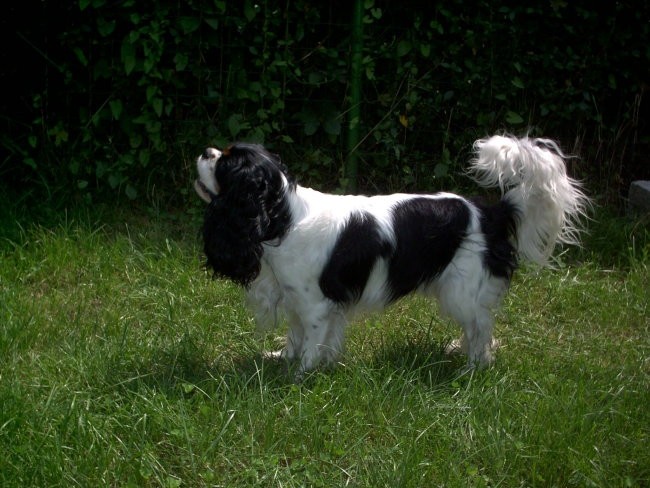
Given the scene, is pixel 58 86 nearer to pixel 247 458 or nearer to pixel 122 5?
pixel 122 5

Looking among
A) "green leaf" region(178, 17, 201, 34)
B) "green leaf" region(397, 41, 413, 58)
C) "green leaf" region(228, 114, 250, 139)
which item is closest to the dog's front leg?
"green leaf" region(228, 114, 250, 139)

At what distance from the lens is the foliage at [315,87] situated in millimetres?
5387

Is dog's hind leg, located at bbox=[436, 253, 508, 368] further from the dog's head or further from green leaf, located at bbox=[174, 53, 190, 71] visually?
green leaf, located at bbox=[174, 53, 190, 71]

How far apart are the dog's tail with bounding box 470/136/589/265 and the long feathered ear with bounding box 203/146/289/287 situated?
35.8 inches

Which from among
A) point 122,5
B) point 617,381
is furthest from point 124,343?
point 122,5

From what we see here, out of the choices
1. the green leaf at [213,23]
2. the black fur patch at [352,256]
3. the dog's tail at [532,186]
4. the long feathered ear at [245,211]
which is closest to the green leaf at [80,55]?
the green leaf at [213,23]

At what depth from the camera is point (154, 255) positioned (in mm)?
4781

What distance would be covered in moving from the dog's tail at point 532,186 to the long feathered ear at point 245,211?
0.91 m

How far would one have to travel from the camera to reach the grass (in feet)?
9.22

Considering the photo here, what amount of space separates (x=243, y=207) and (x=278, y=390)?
29.6 inches

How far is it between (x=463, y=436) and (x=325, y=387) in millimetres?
600

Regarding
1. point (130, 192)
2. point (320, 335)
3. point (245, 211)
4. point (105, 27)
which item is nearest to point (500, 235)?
point (320, 335)

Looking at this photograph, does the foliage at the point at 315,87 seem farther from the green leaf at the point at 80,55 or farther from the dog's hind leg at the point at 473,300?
the dog's hind leg at the point at 473,300

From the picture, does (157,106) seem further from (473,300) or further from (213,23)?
(473,300)
